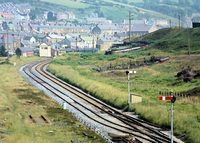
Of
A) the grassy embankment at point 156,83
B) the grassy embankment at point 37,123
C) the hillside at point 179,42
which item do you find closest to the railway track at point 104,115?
the grassy embankment at point 156,83

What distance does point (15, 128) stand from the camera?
86.8 ft

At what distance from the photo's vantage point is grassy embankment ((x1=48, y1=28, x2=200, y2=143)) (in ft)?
107

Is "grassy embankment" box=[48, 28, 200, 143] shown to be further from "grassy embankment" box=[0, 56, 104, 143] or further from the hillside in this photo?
"grassy embankment" box=[0, 56, 104, 143]

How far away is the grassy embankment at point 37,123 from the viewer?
26000mm

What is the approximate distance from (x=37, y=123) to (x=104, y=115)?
305 inches

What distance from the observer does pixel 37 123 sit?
107 feet

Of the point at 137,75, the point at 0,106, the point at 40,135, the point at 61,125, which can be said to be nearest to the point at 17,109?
the point at 0,106

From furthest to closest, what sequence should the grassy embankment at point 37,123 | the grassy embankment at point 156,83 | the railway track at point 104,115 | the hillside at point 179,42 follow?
the hillside at point 179,42 → the grassy embankment at point 156,83 → the railway track at point 104,115 → the grassy embankment at point 37,123

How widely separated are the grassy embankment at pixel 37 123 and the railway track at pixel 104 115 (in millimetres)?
1872

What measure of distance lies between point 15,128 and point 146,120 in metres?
13.1

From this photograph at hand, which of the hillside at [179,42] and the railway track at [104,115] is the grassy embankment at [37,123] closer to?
the railway track at [104,115]

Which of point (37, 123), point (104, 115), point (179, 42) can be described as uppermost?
point (179, 42)

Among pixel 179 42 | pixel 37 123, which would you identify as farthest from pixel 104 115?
pixel 179 42

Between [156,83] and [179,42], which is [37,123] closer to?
[156,83]
